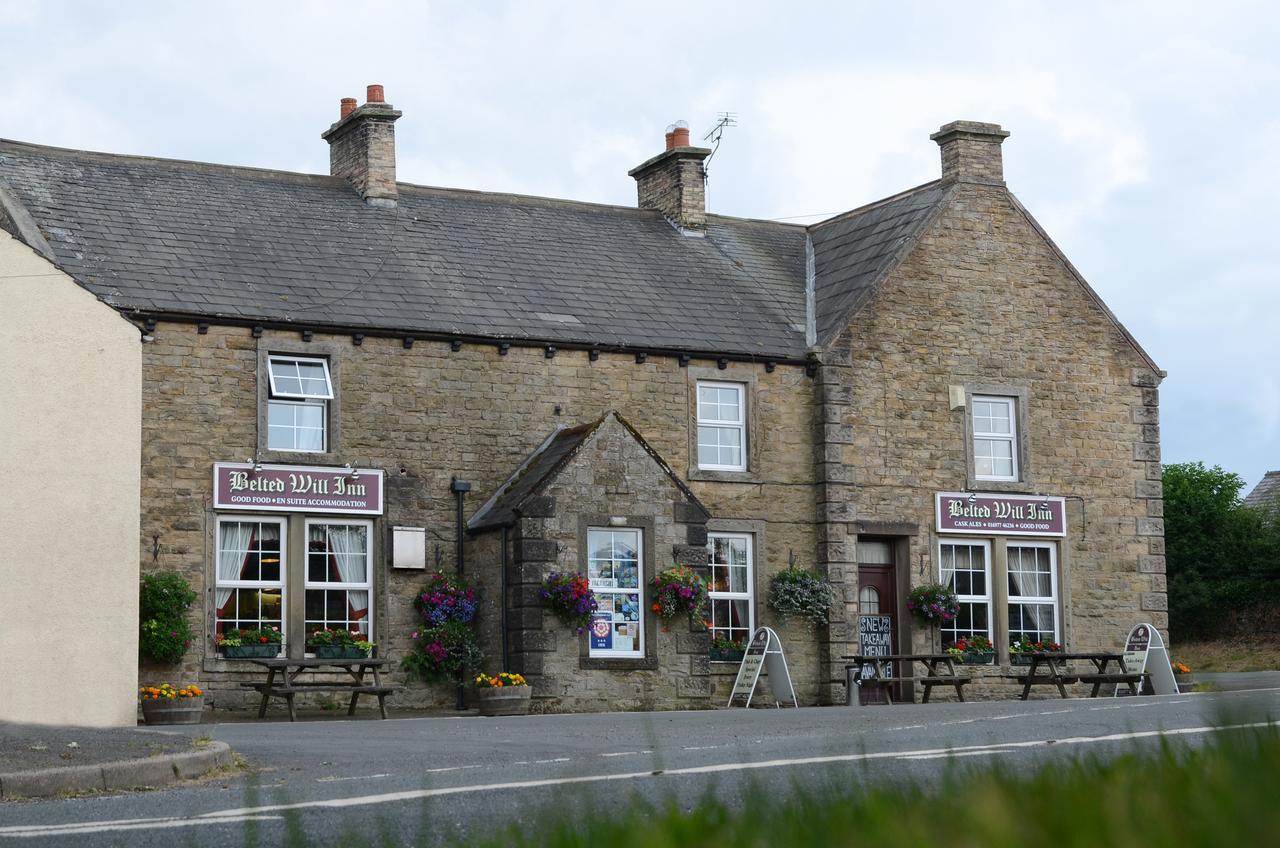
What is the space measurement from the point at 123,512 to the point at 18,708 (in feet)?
7.78

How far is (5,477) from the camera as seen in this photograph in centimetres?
1805

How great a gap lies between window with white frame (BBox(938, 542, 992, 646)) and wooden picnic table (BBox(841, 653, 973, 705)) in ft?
2.28

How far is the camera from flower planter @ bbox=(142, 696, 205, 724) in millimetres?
19438

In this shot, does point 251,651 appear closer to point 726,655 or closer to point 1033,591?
point 726,655

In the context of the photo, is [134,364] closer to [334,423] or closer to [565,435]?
[334,423]

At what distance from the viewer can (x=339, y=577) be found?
22031 mm

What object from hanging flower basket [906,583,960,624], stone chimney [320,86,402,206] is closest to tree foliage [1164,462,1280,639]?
hanging flower basket [906,583,960,624]

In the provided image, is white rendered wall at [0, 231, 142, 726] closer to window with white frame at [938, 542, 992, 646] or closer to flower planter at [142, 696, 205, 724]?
flower planter at [142, 696, 205, 724]

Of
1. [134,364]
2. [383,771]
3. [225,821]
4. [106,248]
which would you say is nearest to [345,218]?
[106,248]

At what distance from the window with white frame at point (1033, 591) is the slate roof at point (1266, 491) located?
26.0 metres

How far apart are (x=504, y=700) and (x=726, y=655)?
4500 mm

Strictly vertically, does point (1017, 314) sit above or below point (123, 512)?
above

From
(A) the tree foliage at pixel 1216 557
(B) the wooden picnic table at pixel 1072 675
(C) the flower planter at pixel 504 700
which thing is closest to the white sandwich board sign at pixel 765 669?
(B) the wooden picnic table at pixel 1072 675

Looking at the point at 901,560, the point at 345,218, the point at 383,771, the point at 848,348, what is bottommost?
the point at 383,771
